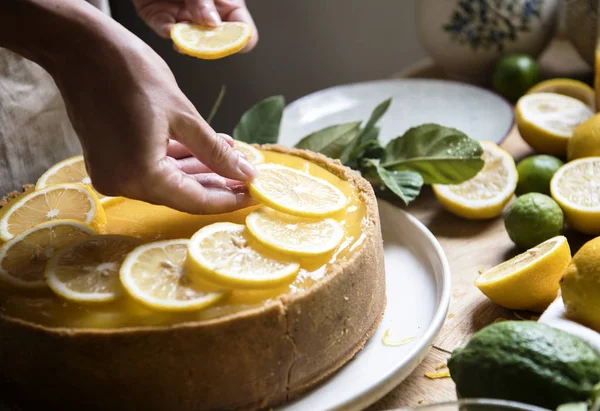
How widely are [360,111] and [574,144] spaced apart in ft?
3.52

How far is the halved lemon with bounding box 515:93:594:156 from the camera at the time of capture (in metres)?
2.92

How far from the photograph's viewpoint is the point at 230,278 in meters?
1.68

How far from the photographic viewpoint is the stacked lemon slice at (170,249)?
170 centimetres

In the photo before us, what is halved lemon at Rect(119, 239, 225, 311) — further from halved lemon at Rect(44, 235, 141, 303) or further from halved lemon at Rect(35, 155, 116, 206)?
halved lemon at Rect(35, 155, 116, 206)

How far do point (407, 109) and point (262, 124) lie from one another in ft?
3.06

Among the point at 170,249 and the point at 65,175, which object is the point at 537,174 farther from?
the point at 65,175

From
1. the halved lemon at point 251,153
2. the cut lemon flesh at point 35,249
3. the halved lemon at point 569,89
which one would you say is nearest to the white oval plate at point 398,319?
the halved lemon at point 251,153

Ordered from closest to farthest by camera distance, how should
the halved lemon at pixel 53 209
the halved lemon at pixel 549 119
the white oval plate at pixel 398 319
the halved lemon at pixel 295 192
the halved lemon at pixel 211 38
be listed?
the white oval plate at pixel 398 319 → the halved lemon at pixel 295 192 → the halved lemon at pixel 53 209 → the halved lemon at pixel 211 38 → the halved lemon at pixel 549 119

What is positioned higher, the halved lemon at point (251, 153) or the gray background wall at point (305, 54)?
the halved lemon at point (251, 153)

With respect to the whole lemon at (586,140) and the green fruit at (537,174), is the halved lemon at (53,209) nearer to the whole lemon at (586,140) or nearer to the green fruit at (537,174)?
the green fruit at (537,174)

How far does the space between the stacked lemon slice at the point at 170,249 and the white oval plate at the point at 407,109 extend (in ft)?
3.77

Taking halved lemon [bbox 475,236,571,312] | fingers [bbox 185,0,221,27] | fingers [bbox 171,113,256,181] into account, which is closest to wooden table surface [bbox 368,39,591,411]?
halved lemon [bbox 475,236,571,312]

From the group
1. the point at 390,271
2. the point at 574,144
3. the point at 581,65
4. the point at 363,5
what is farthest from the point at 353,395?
the point at 363,5

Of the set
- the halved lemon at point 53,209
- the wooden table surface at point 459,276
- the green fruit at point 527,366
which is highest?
the green fruit at point 527,366
